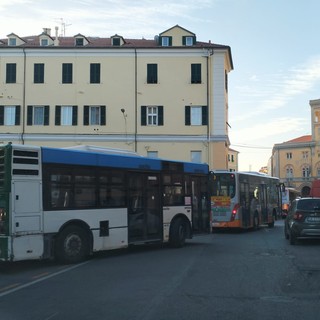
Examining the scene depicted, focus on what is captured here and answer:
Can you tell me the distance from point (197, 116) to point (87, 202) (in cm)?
3253

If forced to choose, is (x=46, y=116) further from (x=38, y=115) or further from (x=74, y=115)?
(x=74, y=115)

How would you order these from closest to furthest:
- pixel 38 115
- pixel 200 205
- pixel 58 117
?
pixel 200 205 → pixel 58 117 → pixel 38 115

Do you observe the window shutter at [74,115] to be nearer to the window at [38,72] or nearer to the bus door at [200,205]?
the window at [38,72]

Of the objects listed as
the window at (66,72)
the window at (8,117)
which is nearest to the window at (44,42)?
the window at (66,72)

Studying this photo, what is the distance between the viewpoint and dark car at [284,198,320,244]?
1702 centimetres

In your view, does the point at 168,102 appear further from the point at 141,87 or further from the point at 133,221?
the point at 133,221

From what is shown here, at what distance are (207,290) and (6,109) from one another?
129 feet

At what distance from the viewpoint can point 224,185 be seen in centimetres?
2409

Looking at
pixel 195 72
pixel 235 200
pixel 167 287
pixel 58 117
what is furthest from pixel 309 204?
pixel 58 117

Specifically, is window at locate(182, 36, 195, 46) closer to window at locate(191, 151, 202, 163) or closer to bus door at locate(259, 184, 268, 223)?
window at locate(191, 151, 202, 163)

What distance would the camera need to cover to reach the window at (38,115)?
44.2 metres

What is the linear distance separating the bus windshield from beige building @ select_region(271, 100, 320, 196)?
3474 inches

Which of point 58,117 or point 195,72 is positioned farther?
point 195,72

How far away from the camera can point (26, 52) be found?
4466 cm
